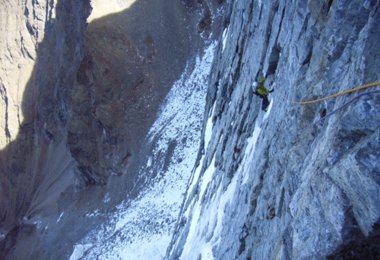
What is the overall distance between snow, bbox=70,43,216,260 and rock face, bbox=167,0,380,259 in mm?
7487

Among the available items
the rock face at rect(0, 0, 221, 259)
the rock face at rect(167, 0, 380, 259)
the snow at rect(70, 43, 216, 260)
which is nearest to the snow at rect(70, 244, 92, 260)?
the snow at rect(70, 43, 216, 260)

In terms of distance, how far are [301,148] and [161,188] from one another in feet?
56.3

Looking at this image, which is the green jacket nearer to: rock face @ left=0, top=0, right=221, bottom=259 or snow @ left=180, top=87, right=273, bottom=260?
snow @ left=180, top=87, right=273, bottom=260

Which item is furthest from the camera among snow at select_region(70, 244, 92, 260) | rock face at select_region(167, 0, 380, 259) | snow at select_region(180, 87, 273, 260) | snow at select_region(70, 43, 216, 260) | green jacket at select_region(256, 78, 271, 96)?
snow at select_region(70, 244, 92, 260)

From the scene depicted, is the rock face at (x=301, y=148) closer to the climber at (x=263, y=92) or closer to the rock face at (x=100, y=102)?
the climber at (x=263, y=92)

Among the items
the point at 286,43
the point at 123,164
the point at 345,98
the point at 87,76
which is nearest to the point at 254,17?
the point at 286,43

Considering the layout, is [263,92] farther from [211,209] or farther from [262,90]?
[211,209]

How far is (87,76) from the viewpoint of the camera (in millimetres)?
30469

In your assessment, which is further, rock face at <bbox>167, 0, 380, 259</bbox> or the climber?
the climber

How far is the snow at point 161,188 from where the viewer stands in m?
19.5

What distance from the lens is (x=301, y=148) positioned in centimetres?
564

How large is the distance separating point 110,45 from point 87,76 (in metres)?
2.99

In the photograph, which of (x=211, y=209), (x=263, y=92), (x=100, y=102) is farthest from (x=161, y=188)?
(x=263, y=92)

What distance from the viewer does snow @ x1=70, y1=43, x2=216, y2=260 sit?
64.1ft
